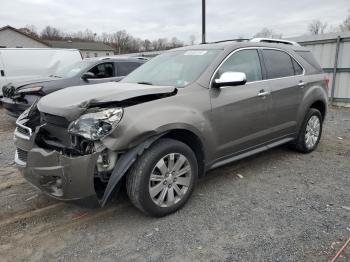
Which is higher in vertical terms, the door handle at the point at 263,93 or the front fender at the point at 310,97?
the door handle at the point at 263,93

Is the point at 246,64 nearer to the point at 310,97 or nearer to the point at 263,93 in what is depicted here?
the point at 263,93

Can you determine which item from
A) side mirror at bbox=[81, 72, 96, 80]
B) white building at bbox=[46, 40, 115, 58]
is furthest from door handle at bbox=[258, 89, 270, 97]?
white building at bbox=[46, 40, 115, 58]

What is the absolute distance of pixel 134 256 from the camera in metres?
2.56

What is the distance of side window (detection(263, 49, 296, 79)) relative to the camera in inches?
165

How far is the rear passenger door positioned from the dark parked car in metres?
3.76

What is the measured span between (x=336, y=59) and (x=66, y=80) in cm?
830

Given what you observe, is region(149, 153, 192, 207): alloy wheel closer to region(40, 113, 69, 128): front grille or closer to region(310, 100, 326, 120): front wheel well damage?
region(40, 113, 69, 128): front grille

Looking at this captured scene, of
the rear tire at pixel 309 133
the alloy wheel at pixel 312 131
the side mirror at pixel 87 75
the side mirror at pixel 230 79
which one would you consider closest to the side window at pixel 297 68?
the rear tire at pixel 309 133

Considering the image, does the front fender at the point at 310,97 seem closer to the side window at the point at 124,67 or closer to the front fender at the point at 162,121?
the front fender at the point at 162,121

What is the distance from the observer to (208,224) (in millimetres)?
3004

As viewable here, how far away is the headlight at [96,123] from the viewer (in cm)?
266

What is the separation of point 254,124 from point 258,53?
982 millimetres

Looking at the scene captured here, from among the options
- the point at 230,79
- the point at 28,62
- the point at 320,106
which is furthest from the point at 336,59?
the point at 28,62

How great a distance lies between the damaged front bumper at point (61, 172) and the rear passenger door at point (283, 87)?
2577 mm
